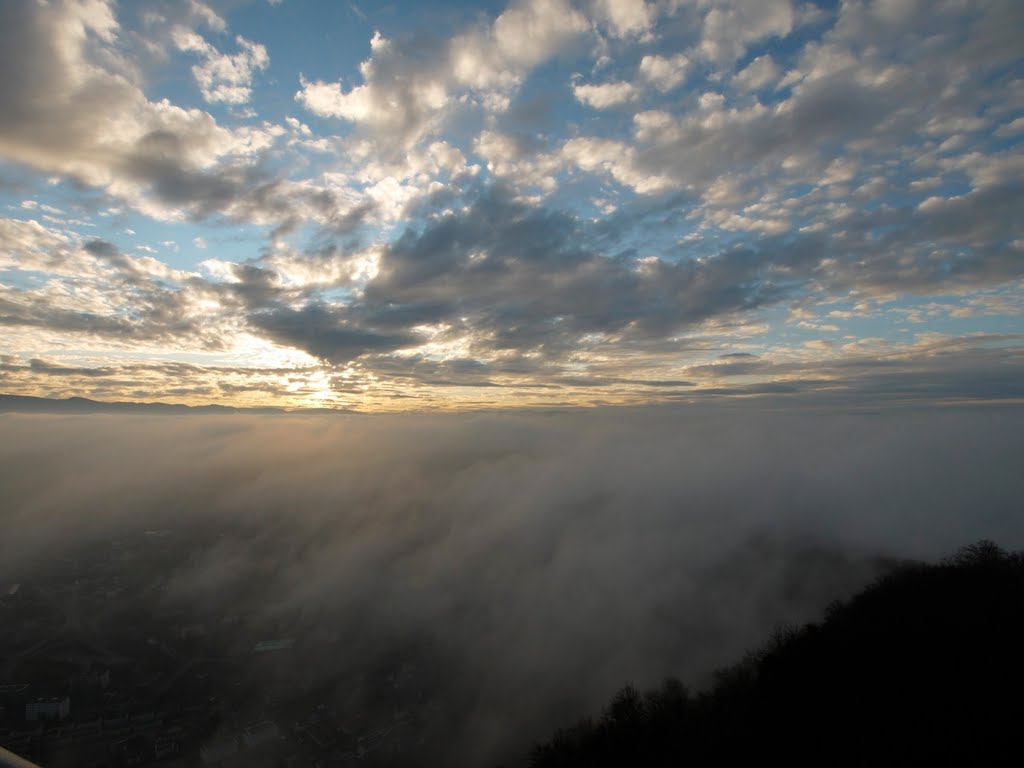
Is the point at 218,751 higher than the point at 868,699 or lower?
lower

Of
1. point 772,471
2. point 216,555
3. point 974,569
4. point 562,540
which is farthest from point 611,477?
point 974,569

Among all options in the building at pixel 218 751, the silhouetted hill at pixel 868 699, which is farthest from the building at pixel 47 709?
the silhouetted hill at pixel 868 699

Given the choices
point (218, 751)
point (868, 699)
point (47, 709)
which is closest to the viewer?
point (868, 699)

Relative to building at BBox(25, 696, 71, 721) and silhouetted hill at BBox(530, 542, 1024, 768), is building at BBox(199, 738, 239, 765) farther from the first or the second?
silhouetted hill at BBox(530, 542, 1024, 768)

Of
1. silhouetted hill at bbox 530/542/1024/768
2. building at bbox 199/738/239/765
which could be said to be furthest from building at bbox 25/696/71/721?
silhouetted hill at bbox 530/542/1024/768

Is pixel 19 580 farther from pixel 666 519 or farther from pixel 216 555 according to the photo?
pixel 666 519

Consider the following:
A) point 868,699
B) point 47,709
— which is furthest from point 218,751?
point 868,699

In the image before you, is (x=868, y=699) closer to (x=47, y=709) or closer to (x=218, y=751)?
(x=218, y=751)
